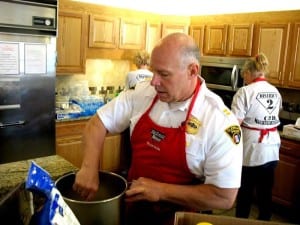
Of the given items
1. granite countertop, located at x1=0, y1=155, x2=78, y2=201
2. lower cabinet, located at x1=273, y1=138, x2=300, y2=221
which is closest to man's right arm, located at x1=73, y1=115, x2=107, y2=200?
granite countertop, located at x1=0, y1=155, x2=78, y2=201

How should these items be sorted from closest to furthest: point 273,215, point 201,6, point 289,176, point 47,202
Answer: point 47,202 → point 289,176 → point 273,215 → point 201,6

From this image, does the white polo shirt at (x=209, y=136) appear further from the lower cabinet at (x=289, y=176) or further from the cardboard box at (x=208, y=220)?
the lower cabinet at (x=289, y=176)

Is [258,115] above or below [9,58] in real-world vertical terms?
below

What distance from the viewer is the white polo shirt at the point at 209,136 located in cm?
108

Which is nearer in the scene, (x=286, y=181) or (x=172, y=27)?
(x=286, y=181)

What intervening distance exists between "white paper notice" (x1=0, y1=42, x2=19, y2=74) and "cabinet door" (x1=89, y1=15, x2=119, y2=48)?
4.22ft

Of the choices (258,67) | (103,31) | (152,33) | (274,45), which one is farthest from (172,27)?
(258,67)

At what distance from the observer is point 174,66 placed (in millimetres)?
1141

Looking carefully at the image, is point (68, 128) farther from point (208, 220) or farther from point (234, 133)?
point (208, 220)

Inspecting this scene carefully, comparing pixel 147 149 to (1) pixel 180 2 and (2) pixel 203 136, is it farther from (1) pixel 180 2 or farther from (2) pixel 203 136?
(1) pixel 180 2

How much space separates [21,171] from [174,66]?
2.77 ft

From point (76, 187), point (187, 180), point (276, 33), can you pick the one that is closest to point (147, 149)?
point (187, 180)

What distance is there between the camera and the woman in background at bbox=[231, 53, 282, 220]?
2754 millimetres

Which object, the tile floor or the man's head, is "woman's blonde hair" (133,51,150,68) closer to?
the tile floor
